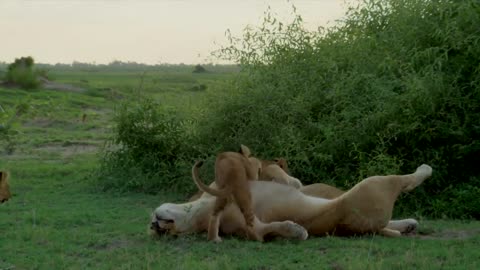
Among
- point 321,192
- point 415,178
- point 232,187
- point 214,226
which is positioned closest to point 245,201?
point 232,187

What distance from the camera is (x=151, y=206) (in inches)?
332

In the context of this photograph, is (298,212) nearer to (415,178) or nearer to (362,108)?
(415,178)

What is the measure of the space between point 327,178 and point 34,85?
17.9 feet

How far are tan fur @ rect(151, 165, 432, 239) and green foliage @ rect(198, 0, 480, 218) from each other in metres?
1.72

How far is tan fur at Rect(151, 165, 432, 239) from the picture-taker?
5.73m

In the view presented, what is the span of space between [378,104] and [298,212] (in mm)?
2716

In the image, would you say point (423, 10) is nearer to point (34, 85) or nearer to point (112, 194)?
point (112, 194)

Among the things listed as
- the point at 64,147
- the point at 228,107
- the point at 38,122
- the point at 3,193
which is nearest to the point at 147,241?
the point at 3,193

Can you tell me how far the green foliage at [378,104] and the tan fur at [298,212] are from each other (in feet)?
5.66

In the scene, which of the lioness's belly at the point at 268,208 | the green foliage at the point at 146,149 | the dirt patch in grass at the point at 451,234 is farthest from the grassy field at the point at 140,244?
the green foliage at the point at 146,149

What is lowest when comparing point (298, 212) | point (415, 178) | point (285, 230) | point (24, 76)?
point (285, 230)

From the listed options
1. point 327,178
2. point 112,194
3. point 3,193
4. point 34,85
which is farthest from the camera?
point 112,194

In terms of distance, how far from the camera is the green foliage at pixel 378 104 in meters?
7.86

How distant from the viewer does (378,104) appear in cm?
814
